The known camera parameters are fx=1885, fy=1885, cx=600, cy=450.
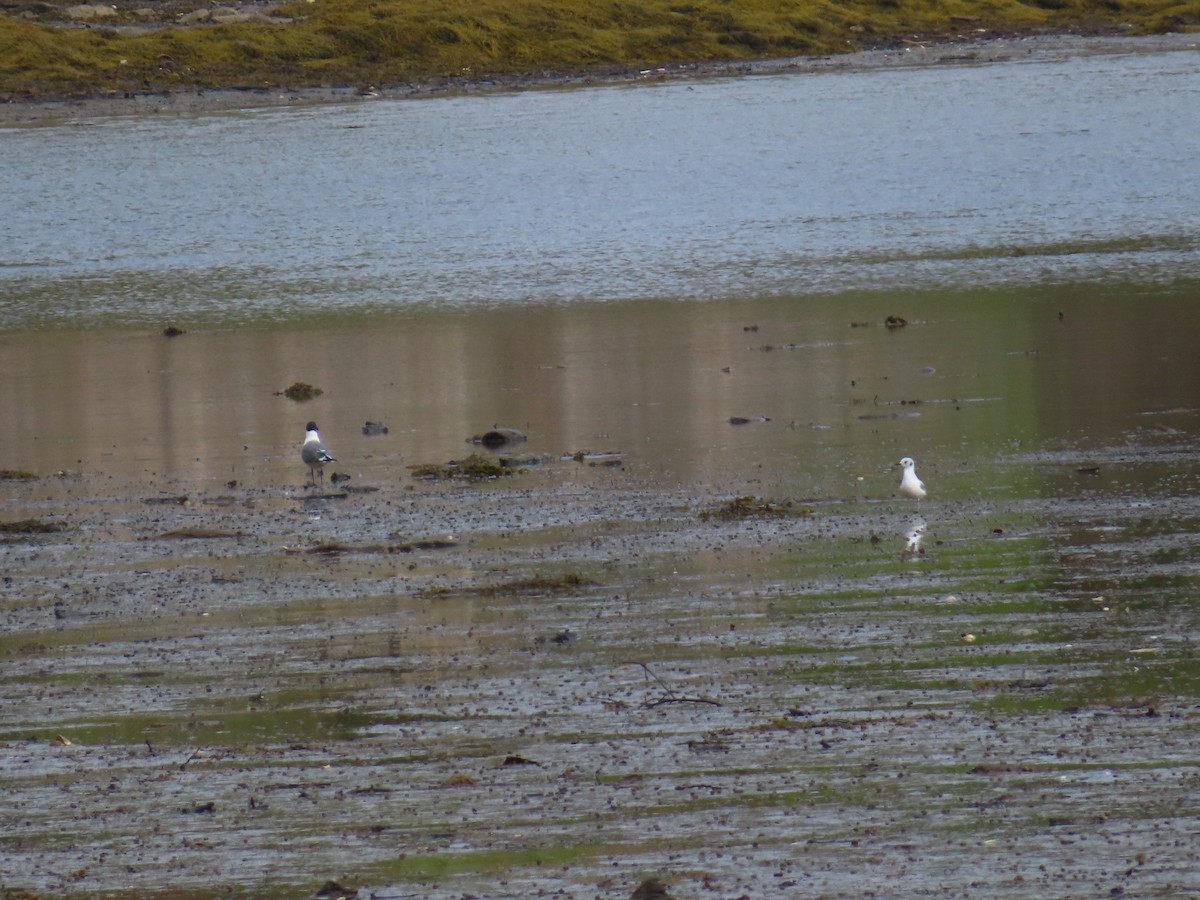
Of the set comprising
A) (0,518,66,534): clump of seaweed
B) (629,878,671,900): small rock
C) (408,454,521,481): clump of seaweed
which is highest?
(408,454,521,481): clump of seaweed

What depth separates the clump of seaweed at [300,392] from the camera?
15.6 metres

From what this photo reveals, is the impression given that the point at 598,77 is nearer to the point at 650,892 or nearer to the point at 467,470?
the point at 467,470

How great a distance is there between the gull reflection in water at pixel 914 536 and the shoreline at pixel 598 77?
29.8m

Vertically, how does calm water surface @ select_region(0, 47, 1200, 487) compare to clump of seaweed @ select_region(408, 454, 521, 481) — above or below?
above

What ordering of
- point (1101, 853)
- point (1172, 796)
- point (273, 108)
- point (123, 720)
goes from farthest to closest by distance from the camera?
point (273, 108), point (123, 720), point (1172, 796), point (1101, 853)

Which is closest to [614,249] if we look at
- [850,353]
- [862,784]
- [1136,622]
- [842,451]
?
[850,353]

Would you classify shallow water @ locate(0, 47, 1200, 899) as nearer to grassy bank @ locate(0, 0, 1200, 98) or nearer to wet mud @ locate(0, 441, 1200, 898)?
wet mud @ locate(0, 441, 1200, 898)

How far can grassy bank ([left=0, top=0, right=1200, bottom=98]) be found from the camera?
4041 cm

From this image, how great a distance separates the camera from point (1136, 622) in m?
8.09

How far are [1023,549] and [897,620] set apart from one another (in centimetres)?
143

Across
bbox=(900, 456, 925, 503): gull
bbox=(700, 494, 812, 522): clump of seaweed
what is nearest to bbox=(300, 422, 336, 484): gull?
bbox=(700, 494, 812, 522): clump of seaweed

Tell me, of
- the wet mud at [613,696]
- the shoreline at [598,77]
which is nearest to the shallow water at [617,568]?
the wet mud at [613,696]

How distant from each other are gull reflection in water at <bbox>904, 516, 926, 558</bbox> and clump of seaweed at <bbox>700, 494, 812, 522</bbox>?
25.7 inches

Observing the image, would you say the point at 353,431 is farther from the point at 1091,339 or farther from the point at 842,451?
the point at 1091,339
